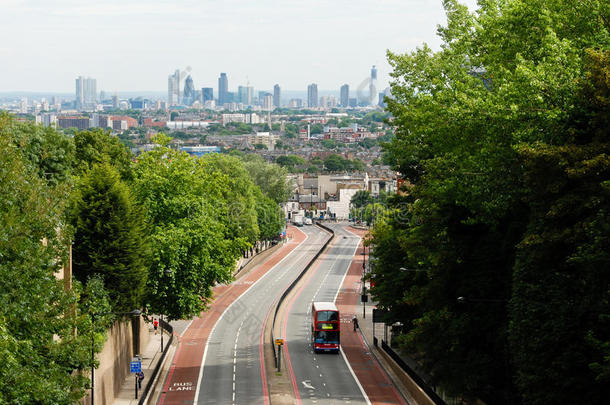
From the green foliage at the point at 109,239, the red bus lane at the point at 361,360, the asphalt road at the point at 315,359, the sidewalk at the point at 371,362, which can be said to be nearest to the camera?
the green foliage at the point at 109,239

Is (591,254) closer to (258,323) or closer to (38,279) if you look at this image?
(38,279)

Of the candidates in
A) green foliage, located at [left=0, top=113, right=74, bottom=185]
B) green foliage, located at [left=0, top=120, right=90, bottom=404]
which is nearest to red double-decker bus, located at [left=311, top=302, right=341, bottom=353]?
green foliage, located at [left=0, top=113, right=74, bottom=185]

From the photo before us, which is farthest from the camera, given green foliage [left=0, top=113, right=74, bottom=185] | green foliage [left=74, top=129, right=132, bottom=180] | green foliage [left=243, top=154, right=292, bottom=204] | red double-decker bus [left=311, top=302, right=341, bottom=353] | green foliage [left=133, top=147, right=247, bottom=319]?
green foliage [left=243, top=154, right=292, bottom=204]

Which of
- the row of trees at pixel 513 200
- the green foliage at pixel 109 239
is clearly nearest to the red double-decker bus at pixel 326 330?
the row of trees at pixel 513 200

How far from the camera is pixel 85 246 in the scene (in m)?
48.3

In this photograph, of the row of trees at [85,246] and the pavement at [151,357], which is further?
the pavement at [151,357]

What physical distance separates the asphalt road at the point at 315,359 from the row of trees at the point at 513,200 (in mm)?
6253

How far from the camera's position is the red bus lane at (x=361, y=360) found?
51.0 m

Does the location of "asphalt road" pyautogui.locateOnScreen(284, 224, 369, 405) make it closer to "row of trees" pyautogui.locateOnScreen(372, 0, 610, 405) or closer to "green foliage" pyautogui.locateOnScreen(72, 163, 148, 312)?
"row of trees" pyautogui.locateOnScreen(372, 0, 610, 405)

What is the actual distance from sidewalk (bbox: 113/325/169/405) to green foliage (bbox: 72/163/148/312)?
4829mm

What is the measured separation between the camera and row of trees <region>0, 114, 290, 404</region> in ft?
94.3

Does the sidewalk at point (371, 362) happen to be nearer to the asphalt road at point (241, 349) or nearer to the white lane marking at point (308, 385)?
the white lane marking at point (308, 385)

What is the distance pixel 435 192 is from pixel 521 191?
7.33 m

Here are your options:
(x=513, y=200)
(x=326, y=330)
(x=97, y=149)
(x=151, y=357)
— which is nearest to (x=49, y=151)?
(x=97, y=149)
